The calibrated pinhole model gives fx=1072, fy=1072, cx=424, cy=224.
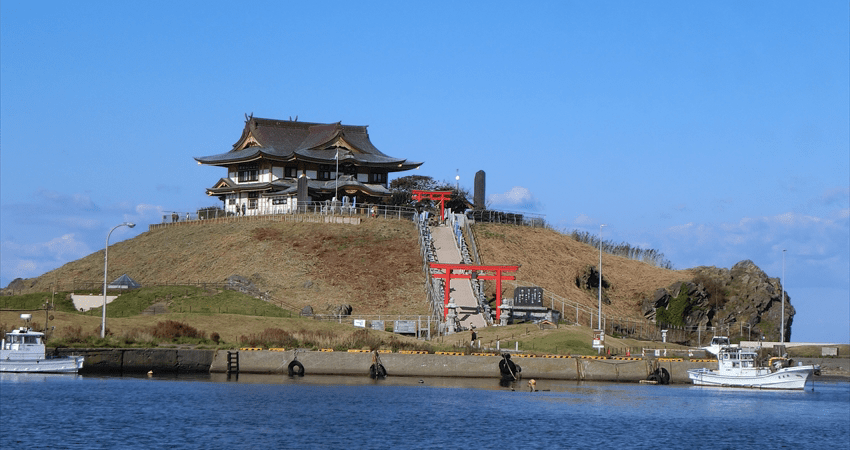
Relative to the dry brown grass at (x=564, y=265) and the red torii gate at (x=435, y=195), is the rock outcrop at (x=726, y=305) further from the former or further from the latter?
the red torii gate at (x=435, y=195)

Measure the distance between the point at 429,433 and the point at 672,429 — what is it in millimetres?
12343

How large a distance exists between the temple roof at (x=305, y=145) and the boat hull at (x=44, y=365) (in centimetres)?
5950

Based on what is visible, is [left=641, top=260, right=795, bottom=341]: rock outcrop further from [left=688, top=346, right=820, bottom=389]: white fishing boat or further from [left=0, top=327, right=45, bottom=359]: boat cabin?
[left=0, top=327, right=45, bottom=359]: boat cabin

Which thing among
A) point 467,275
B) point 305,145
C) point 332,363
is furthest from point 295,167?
point 332,363

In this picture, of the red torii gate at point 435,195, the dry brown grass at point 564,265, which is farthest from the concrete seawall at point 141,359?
the red torii gate at point 435,195

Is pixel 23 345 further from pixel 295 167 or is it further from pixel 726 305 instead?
pixel 726 305

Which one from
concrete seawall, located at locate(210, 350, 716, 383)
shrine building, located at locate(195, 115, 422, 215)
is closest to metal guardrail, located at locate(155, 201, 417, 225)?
shrine building, located at locate(195, 115, 422, 215)

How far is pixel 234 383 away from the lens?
61.5 metres

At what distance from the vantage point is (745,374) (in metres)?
71.3

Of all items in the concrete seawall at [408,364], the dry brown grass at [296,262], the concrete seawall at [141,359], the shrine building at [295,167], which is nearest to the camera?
the concrete seawall at [141,359]

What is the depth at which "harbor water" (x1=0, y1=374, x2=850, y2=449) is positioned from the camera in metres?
46.1

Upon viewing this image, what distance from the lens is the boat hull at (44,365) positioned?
63.3 meters

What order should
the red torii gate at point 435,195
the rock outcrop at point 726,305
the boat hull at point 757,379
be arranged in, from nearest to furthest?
the boat hull at point 757,379 → the rock outcrop at point 726,305 → the red torii gate at point 435,195

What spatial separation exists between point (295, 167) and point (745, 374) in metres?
66.1
